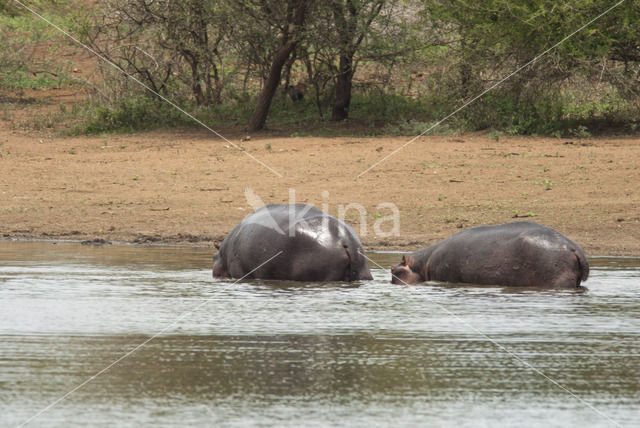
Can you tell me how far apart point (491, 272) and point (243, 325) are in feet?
8.90

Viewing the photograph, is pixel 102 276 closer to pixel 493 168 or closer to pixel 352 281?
pixel 352 281

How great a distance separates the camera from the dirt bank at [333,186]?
11.7 m

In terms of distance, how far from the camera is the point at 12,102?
23.5 m


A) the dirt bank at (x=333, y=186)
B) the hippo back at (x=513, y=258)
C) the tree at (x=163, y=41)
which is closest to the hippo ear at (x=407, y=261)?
the hippo back at (x=513, y=258)

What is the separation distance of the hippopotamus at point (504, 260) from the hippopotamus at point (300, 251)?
20.3 inches

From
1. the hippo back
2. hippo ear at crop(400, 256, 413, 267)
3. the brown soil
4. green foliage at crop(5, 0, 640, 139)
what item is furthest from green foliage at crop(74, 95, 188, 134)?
the hippo back

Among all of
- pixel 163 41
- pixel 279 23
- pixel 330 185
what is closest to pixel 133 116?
pixel 163 41

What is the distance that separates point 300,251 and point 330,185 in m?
6.55

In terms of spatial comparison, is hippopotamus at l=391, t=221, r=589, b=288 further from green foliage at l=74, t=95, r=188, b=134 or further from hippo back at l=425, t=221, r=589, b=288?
green foliage at l=74, t=95, r=188, b=134

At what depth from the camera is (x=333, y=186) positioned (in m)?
14.2

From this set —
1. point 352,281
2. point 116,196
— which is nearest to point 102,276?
point 352,281

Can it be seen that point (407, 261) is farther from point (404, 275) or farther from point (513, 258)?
point (513, 258)

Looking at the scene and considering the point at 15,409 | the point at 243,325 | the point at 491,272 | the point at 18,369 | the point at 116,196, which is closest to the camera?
the point at 15,409

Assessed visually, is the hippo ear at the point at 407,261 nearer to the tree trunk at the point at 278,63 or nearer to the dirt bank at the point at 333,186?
the dirt bank at the point at 333,186
